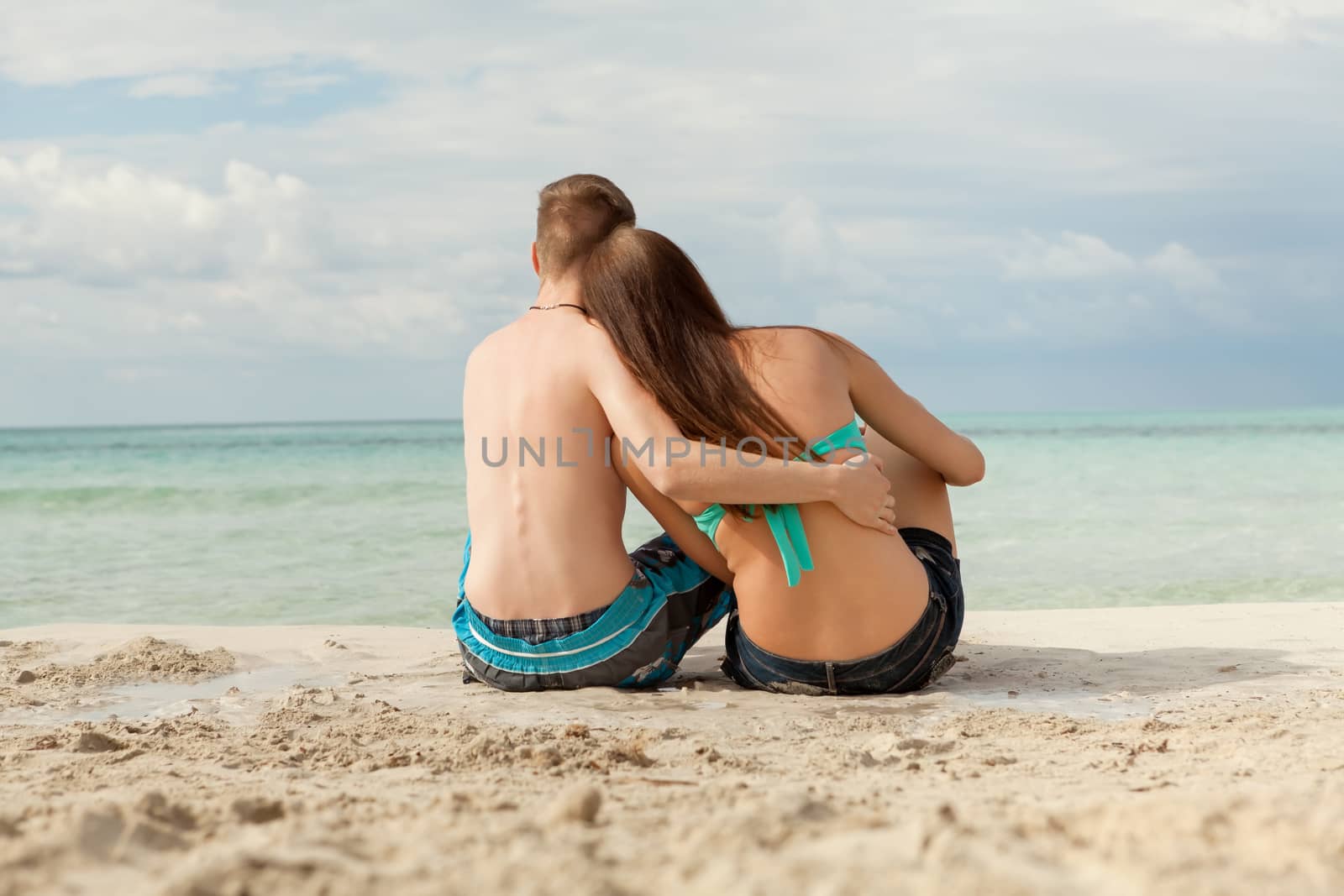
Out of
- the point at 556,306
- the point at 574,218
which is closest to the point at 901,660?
the point at 556,306

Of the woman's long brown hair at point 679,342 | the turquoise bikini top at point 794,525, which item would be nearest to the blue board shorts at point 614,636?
the turquoise bikini top at point 794,525

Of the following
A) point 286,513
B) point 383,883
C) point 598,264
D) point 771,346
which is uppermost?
point 598,264

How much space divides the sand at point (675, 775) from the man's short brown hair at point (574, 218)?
1246 mm

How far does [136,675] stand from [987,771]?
277cm

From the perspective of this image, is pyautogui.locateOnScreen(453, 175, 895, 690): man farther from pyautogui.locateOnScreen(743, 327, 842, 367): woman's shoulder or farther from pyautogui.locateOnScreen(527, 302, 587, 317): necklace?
pyautogui.locateOnScreen(743, 327, 842, 367): woman's shoulder

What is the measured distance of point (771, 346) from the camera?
8.95ft

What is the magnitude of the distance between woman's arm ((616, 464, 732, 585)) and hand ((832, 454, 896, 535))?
459 mm

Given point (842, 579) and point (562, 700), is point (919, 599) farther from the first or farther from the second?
point (562, 700)

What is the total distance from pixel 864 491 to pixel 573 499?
2.55 ft

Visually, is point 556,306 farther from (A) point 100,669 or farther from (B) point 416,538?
(B) point 416,538

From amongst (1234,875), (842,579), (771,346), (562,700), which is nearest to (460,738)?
(562,700)

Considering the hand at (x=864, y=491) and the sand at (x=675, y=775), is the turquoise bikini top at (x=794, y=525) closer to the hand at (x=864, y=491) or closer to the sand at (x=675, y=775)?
the hand at (x=864, y=491)

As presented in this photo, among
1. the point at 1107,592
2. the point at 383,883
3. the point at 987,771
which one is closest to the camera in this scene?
the point at 383,883

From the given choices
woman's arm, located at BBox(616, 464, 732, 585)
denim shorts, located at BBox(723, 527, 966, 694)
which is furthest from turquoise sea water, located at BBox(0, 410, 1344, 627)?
denim shorts, located at BBox(723, 527, 966, 694)
